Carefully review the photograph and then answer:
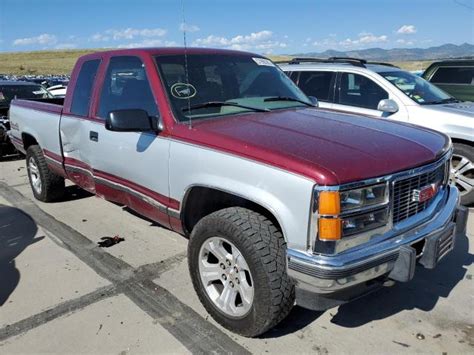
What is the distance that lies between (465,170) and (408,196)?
3278 millimetres

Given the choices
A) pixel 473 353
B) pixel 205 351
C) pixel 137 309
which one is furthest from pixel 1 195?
pixel 473 353

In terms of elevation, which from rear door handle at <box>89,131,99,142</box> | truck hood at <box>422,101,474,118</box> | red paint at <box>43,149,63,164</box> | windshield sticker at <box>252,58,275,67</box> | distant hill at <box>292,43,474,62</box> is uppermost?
distant hill at <box>292,43,474,62</box>

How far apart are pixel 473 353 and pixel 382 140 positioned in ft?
4.68

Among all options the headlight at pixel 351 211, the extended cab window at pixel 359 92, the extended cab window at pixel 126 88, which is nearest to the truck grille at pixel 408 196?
the headlight at pixel 351 211

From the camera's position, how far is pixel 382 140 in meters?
2.85

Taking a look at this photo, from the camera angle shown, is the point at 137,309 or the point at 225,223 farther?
the point at 137,309

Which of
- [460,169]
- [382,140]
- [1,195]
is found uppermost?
[382,140]

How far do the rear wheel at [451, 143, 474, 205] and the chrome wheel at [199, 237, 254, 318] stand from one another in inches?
146

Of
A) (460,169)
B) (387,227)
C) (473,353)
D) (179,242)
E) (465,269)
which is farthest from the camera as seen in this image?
(460,169)

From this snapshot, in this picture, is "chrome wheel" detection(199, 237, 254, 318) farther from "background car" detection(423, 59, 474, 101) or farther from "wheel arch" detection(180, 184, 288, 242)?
"background car" detection(423, 59, 474, 101)

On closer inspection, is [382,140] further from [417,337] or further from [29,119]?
[29,119]

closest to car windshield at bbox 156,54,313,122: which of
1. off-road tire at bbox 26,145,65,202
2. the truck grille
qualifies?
the truck grille

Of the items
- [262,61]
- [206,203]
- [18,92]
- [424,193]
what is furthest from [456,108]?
[18,92]

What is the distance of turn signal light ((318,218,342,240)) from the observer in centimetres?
231
